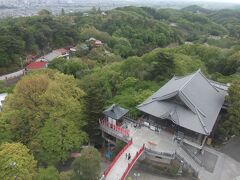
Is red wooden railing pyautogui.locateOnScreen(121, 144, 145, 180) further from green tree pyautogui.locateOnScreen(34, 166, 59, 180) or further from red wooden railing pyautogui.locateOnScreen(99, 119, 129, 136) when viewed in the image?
green tree pyautogui.locateOnScreen(34, 166, 59, 180)

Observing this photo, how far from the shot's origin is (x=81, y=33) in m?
69.6

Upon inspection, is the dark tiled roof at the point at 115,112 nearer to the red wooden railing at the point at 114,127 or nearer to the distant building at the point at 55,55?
the red wooden railing at the point at 114,127

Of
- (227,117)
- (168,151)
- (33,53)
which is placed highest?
(227,117)

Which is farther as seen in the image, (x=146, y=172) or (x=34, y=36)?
(x=34, y=36)

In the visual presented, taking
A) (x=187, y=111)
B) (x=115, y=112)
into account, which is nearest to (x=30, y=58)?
(x=115, y=112)

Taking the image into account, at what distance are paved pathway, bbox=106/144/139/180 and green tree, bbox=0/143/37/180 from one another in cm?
590

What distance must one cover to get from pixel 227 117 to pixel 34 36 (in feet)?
166

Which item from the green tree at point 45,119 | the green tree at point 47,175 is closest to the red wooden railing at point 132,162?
the green tree at point 47,175

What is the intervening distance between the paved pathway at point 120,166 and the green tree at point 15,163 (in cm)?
590

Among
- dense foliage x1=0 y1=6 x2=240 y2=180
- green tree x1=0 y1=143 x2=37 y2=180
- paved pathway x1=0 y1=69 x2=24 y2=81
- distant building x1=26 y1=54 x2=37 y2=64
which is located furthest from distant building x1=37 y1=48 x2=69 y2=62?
green tree x1=0 y1=143 x2=37 y2=180

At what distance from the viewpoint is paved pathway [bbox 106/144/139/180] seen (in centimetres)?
1914

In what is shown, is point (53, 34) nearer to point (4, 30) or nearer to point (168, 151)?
point (4, 30)

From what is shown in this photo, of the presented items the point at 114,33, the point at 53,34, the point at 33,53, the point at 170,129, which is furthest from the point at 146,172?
the point at 114,33

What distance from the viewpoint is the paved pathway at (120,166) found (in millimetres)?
19141
